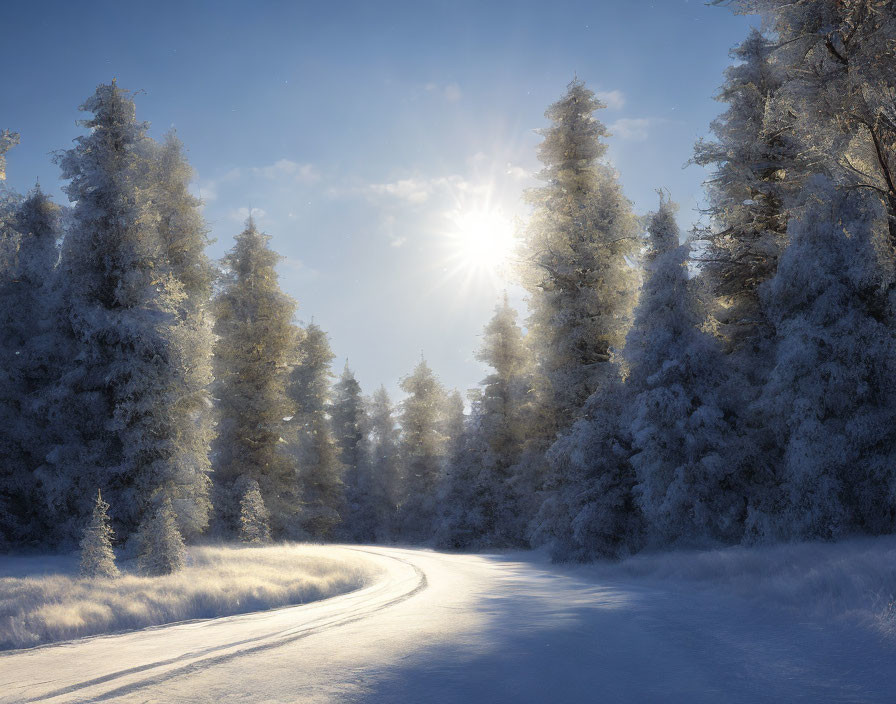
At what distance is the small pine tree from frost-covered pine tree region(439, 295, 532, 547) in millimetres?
15199

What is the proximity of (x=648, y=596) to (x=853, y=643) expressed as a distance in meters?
3.01

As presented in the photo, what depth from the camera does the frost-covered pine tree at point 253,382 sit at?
25641mm

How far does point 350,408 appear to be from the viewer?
47.6m

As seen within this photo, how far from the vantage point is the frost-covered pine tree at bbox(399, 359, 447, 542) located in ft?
133

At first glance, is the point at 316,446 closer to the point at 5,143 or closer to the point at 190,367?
the point at 190,367

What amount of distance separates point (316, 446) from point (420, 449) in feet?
32.6

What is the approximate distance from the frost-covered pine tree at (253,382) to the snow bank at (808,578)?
19.4 m

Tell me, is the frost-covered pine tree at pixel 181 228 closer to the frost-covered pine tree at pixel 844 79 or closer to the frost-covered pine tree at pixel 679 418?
the frost-covered pine tree at pixel 679 418

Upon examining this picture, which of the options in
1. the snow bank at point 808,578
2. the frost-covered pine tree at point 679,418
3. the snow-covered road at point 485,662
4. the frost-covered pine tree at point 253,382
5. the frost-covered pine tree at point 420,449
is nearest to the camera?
the snow-covered road at point 485,662

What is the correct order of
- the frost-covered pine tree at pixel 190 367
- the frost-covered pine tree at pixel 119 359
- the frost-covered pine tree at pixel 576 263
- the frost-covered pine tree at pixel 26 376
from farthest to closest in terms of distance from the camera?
the frost-covered pine tree at pixel 576 263 < the frost-covered pine tree at pixel 26 376 < the frost-covered pine tree at pixel 190 367 < the frost-covered pine tree at pixel 119 359

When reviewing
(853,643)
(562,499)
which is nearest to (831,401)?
(562,499)

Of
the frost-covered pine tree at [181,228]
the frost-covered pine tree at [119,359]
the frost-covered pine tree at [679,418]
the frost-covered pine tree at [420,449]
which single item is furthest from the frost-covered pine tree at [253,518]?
the frost-covered pine tree at [420,449]

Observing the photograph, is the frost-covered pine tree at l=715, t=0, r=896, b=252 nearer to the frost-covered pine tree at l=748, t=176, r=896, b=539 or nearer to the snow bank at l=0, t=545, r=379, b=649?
the frost-covered pine tree at l=748, t=176, r=896, b=539

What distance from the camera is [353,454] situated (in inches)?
1833
